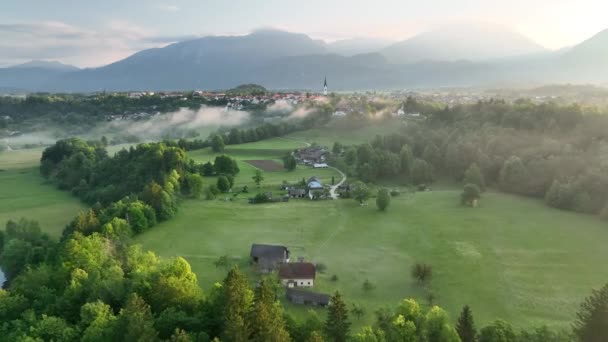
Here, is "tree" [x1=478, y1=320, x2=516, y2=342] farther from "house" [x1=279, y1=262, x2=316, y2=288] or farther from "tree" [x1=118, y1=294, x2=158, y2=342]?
"tree" [x1=118, y1=294, x2=158, y2=342]

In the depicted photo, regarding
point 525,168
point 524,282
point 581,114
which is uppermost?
point 581,114

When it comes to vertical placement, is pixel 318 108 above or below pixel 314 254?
above

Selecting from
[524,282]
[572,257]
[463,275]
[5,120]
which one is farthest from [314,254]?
[5,120]

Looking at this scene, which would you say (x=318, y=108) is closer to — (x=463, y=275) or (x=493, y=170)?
(x=493, y=170)

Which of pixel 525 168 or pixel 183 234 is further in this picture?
pixel 525 168

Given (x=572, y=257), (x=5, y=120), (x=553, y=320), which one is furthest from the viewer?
(x=5, y=120)

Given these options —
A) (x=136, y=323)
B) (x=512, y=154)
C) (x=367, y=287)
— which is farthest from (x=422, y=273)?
(x=512, y=154)

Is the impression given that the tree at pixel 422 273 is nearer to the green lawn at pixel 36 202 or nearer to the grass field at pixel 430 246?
the grass field at pixel 430 246
